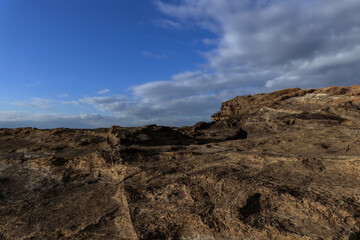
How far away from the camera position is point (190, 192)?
4098 mm

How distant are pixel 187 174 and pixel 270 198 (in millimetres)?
1625

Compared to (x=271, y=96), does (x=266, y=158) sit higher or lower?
lower

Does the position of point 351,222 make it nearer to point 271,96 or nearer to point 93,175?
point 93,175

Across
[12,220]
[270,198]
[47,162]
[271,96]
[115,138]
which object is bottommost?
[12,220]

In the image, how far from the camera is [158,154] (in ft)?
19.9

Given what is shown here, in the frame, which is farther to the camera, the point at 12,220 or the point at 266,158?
the point at 266,158

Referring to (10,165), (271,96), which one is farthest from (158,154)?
(271,96)

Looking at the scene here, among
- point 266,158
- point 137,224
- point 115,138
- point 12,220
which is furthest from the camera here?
point 115,138

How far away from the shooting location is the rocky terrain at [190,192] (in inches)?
129

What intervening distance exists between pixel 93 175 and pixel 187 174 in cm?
226

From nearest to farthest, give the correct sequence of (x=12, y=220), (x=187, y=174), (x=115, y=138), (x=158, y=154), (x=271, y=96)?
1. (x=12, y=220)
2. (x=187, y=174)
3. (x=158, y=154)
4. (x=115, y=138)
5. (x=271, y=96)

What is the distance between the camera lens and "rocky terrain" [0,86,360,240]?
3.27 metres

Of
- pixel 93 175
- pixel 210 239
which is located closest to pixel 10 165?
pixel 93 175

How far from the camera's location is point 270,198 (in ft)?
12.0
